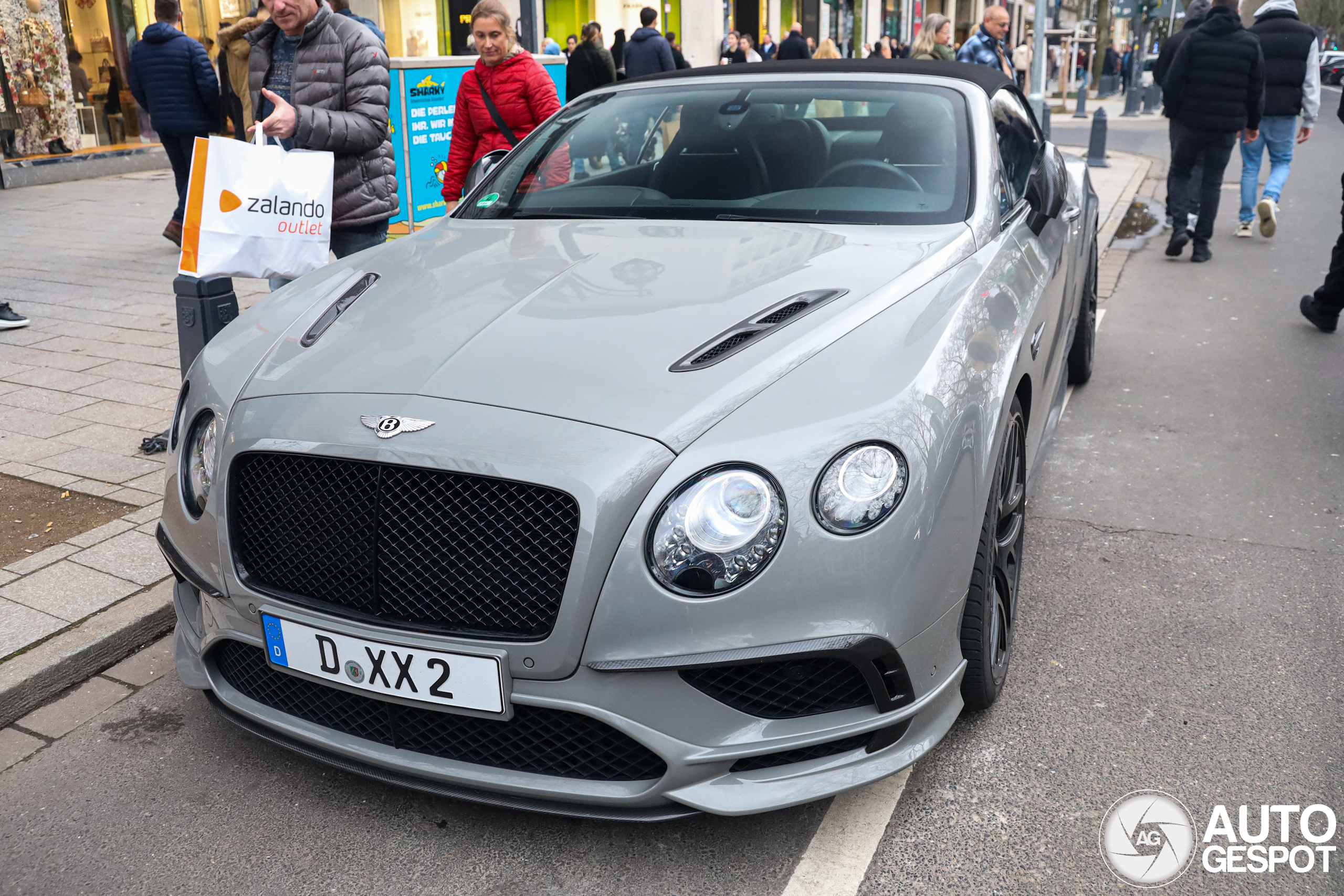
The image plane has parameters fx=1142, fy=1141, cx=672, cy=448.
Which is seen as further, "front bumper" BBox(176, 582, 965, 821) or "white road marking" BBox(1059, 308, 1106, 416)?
"white road marking" BBox(1059, 308, 1106, 416)

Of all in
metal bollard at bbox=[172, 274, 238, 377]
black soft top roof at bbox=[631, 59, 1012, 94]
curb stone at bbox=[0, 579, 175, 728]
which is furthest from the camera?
metal bollard at bbox=[172, 274, 238, 377]

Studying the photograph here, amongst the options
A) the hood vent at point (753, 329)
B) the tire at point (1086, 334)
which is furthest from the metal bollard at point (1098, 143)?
the hood vent at point (753, 329)

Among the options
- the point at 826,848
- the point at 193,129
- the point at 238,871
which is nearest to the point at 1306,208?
the point at 193,129

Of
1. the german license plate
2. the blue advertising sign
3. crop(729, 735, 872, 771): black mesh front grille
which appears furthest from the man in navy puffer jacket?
crop(729, 735, 872, 771): black mesh front grille

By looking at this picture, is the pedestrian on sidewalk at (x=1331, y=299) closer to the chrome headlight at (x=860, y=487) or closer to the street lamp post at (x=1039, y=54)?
the chrome headlight at (x=860, y=487)

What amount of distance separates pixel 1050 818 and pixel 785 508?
0.97 metres

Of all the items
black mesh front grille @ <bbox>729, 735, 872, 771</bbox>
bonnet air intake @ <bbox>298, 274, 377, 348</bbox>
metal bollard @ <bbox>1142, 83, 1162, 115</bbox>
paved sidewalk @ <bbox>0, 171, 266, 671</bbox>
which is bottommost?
metal bollard @ <bbox>1142, 83, 1162, 115</bbox>

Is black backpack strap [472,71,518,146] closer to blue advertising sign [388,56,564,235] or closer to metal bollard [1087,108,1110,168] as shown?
blue advertising sign [388,56,564,235]

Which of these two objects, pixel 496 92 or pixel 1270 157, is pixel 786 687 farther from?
pixel 1270 157

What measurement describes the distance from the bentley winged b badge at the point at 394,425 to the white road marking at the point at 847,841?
3.77ft

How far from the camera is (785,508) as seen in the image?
2082 mm

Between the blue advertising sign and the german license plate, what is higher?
the blue advertising sign

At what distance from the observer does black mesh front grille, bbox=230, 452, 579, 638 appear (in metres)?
2.11

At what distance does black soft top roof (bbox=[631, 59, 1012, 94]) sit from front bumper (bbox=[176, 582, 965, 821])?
2230mm
